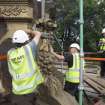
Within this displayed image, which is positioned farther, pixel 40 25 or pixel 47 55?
pixel 40 25

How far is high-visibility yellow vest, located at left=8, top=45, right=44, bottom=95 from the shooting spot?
22.9 feet

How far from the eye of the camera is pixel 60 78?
958 centimetres

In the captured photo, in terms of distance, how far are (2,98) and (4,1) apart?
1.72 metres

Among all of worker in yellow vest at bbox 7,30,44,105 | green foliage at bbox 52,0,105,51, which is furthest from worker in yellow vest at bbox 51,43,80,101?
green foliage at bbox 52,0,105,51

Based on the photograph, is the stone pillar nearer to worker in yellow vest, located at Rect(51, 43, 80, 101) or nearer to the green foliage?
worker in yellow vest, located at Rect(51, 43, 80, 101)

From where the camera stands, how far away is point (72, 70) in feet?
32.2

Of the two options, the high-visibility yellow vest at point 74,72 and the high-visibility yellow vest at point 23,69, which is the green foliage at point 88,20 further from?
the high-visibility yellow vest at point 23,69

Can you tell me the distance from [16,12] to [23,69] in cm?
164

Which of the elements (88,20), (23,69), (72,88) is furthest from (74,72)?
(88,20)

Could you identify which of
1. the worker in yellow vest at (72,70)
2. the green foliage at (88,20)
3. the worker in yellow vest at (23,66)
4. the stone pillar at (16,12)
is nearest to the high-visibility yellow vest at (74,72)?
the worker in yellow vest at (72,70)

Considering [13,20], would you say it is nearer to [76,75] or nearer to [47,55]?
[47,55]

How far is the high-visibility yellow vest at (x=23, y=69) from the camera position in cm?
698

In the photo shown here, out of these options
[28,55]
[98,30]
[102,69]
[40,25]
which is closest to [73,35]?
[98,30]

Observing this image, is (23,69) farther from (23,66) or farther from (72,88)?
(72,88)
